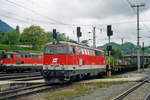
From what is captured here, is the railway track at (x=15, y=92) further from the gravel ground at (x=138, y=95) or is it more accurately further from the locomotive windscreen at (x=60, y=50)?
the gravel ground at (x=138, y=95)

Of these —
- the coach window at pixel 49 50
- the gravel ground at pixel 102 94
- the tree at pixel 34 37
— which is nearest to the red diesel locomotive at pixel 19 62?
the coach window at pixel 49 50

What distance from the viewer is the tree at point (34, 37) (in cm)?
7125

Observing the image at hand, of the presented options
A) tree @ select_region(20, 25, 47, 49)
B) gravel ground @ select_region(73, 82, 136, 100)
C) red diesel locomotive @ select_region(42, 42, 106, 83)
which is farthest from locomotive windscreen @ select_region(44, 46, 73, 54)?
tree @ select_region(20, 25, 47, 49)

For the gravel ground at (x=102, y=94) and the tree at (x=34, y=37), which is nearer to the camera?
the gravel ground at (x=102, y=94)

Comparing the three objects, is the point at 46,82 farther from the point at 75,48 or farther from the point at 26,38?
the point at 26,38

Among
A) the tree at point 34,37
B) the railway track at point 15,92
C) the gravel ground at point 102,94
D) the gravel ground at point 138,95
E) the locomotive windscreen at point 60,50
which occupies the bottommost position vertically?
the gravel ground at point 138,95

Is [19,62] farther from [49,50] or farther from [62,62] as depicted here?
[62,62]

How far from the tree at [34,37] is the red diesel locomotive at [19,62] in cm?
3679

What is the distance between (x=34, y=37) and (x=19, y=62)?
4216 cm

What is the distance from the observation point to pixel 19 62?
30.8 meters

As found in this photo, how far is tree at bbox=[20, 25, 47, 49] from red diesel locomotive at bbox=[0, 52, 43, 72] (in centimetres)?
3679

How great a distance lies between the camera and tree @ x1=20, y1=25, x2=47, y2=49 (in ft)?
234

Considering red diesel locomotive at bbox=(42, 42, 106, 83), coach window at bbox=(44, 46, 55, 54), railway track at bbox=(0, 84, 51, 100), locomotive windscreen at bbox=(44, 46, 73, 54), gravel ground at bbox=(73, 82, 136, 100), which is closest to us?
railway track at bbox=(0, 84, 51, 100)

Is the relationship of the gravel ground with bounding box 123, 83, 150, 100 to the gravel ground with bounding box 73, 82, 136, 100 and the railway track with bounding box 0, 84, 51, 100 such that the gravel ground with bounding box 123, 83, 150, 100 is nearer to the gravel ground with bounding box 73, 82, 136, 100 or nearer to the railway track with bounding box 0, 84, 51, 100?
the gravel ground with bounding box 73, 82, 136, 100
